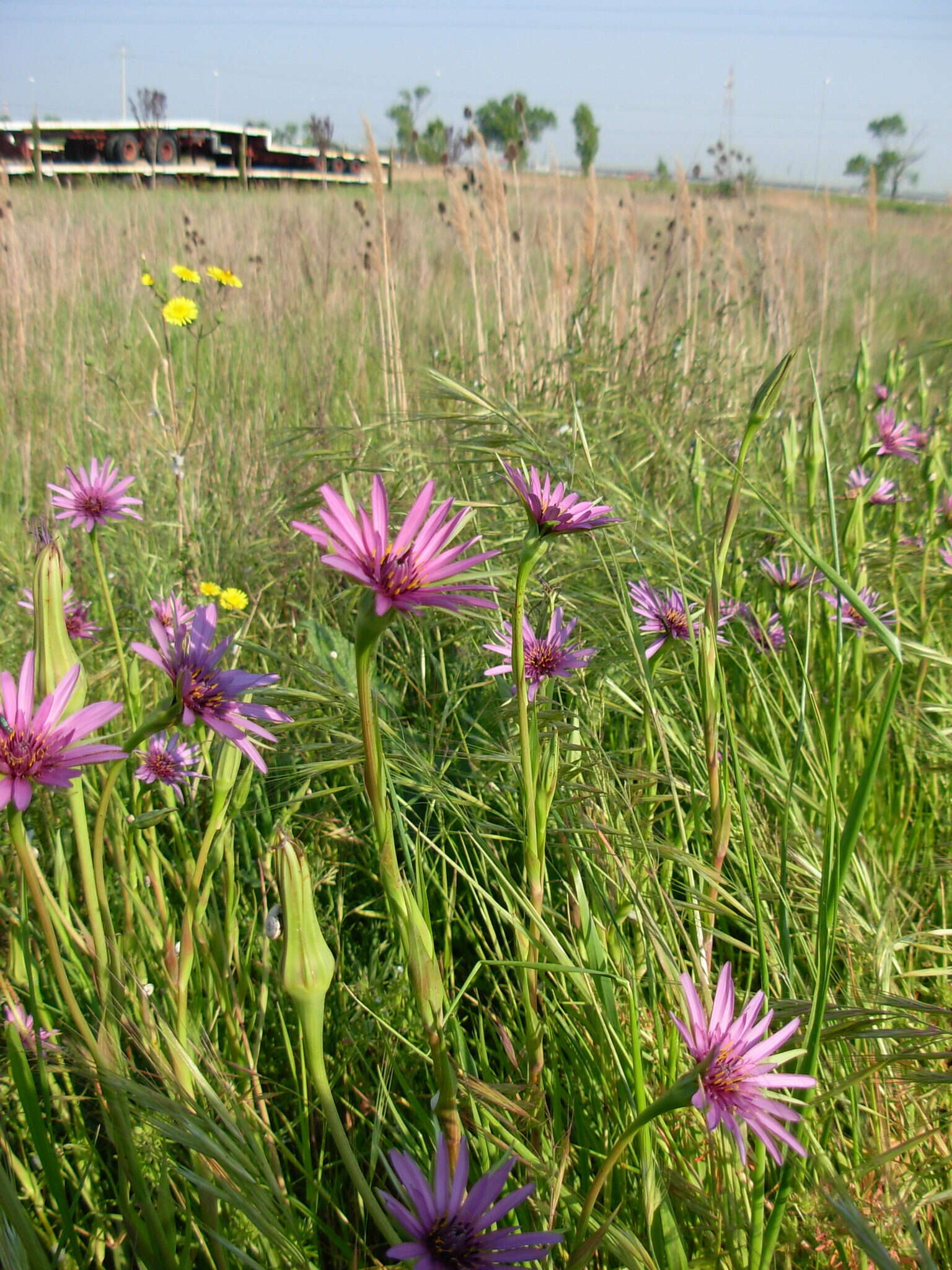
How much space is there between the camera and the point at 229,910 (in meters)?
0.82

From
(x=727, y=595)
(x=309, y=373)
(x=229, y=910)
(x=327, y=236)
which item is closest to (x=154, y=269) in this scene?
(x=327, y=236)

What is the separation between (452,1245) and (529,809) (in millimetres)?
278

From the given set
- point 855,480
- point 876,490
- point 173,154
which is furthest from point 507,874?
point 173,154

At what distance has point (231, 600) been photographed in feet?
4.96

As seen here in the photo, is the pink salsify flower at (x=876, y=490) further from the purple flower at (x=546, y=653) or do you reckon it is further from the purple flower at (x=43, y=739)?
the purple flower at (x=43, y=739)

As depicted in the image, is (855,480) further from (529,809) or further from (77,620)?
(77,620)

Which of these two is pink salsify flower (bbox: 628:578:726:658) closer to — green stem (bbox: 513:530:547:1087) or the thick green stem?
green stem (bbox: 513:530:547:1087)

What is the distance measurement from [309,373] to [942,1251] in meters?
3.02

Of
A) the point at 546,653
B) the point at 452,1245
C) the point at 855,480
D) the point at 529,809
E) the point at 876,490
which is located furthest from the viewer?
the point at 855,480

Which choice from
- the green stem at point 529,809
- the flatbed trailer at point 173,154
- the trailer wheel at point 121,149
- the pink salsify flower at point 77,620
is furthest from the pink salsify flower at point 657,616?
the trailer wheel at point 121,149

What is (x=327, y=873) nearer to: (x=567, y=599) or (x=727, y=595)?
(x=567, y=599)

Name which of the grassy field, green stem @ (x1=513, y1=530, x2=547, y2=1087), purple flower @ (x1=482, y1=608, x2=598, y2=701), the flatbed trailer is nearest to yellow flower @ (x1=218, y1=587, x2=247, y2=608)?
the grassy field

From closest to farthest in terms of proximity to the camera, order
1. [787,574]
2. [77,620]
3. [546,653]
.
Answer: [546,653]
[77,620]
[787,574]

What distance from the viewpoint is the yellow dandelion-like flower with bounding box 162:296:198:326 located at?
2260mm
